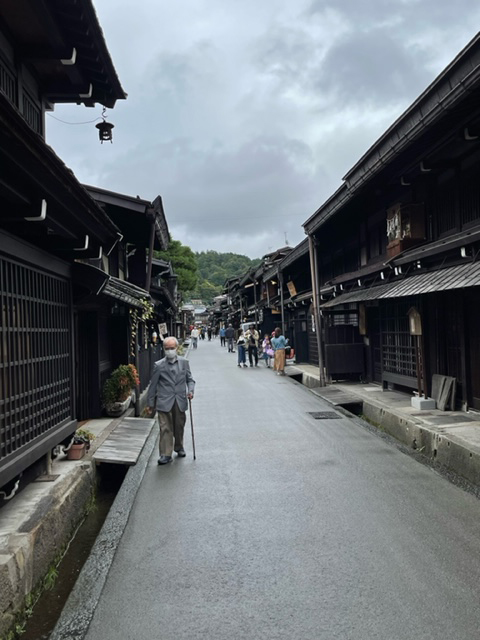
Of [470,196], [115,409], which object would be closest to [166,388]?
[115,409]

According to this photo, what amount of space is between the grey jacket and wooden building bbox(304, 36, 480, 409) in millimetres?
4693

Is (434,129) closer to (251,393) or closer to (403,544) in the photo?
(403,544)

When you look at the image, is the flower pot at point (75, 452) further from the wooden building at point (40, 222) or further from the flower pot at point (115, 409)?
the flower pot at point (115, 409)

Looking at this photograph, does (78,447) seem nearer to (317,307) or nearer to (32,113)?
(32,113)

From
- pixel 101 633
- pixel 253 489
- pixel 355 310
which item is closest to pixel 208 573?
pixel 101 633

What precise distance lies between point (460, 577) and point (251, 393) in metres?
14.0

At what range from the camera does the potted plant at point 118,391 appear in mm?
13141

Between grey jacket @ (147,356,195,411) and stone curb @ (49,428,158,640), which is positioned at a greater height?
grey jacket @ (147,356,195,411)

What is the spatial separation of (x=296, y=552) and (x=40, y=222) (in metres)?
4.10

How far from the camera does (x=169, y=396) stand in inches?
365

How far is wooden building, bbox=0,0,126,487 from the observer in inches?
195

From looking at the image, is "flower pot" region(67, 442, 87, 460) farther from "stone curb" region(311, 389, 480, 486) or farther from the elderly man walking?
"stone curb" region(311, 389, 480, 486)

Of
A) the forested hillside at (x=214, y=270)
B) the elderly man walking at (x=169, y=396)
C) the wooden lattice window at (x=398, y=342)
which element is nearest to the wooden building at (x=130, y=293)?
the elderly man walking at (x=169, y=396)

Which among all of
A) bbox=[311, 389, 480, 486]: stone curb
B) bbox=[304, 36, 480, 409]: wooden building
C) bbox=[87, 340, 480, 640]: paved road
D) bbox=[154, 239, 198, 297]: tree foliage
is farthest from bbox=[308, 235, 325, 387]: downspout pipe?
bbox=[154, 239, 198, 297]: tree foliage
